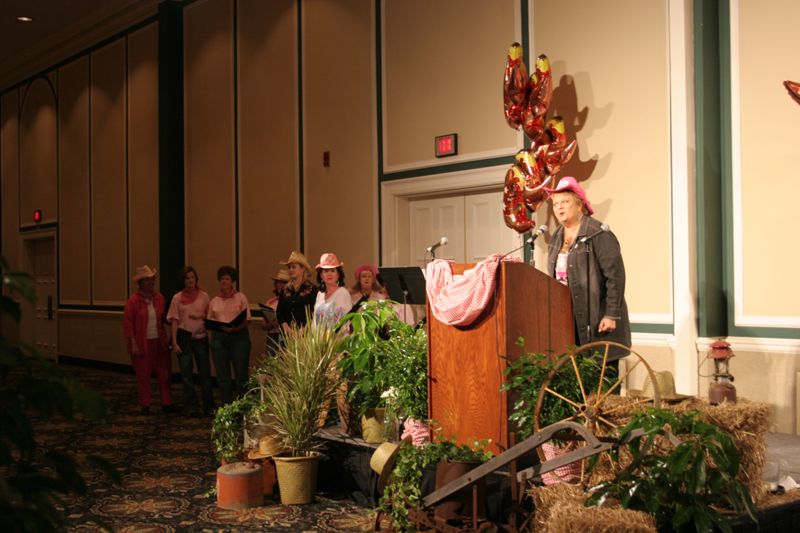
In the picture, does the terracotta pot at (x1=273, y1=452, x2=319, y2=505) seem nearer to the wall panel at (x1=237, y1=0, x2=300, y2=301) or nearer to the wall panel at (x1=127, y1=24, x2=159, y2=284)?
the wall panel at (x1=237, y1=0, x2=300, y2=301)

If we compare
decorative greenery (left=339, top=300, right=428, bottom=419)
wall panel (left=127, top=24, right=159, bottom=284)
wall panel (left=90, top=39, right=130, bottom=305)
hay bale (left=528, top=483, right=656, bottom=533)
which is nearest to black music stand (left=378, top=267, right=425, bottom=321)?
decorative greenery (left=339, top=300, right=428, bottom=419)

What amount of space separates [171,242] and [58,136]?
4.06 m

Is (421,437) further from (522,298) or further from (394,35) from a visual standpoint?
(394,35)

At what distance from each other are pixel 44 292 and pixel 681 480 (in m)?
13.0

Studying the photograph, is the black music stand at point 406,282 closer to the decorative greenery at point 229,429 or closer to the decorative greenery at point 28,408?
the decorative greenery at point 229,429

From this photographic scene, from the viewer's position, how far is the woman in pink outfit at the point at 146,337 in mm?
7586

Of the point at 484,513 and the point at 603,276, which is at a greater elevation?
the point at 603,276

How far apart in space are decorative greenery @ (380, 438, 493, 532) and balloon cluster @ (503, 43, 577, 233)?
2.86 m

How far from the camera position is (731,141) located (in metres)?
5.44

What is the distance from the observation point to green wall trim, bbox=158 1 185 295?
1042 cm

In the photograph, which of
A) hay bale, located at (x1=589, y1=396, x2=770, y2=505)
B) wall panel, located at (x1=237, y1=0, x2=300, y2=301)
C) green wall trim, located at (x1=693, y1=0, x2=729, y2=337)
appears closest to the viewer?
hay bale, located at (x1=589, y1=396, x2=770, y2=505)

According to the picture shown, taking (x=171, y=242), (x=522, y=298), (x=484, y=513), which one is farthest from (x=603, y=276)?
(x=171, y=242)

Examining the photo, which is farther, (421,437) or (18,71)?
(18,71)

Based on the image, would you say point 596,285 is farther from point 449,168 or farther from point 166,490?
point 449,168
